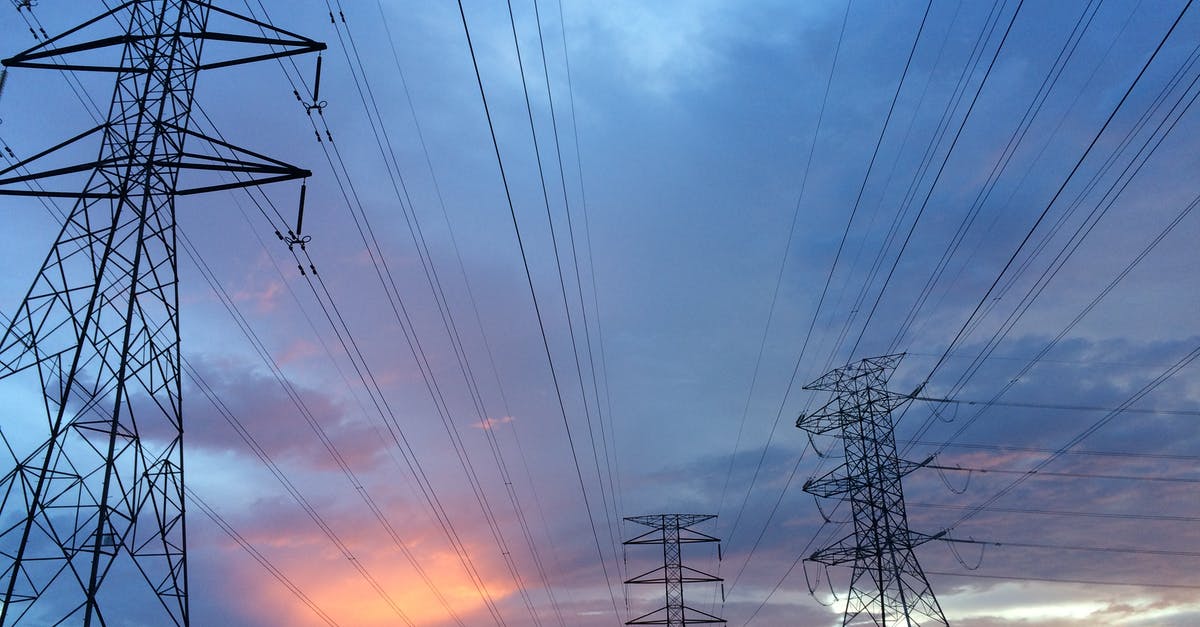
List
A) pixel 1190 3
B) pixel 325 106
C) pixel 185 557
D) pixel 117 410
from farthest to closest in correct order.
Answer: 1. pixel 325 106
2. pixel 185 557
3. pixel 117 410
4. pixel 1190 3

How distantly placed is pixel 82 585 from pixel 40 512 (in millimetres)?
1615

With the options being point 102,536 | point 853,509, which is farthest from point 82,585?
point 853,509

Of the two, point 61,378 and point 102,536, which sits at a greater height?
point 61,378

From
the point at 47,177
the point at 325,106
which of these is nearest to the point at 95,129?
the point at 47,177

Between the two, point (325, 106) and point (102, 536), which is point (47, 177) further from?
point (102, 536)

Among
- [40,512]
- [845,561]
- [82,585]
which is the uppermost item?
[845,561]

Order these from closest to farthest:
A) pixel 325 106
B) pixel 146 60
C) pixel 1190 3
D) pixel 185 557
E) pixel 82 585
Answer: pixel 1190 3 < pixel 82 585 < pixel 185 557 < pixel 146 60 < pixel 325 106

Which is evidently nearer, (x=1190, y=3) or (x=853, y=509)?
(x=1190, y=3)

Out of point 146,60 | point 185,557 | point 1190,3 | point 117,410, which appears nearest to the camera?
point 1190,3

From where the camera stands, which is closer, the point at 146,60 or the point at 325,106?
the point at 146,60

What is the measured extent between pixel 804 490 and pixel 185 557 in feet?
107

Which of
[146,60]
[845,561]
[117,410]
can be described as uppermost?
[146,60]

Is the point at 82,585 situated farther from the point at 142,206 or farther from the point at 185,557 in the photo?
the point at 142,206

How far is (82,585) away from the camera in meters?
16.2
